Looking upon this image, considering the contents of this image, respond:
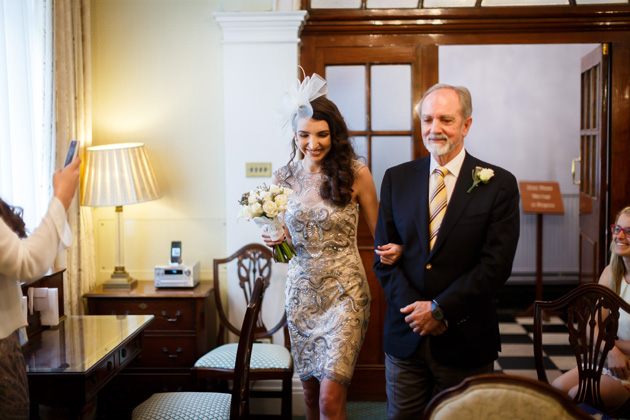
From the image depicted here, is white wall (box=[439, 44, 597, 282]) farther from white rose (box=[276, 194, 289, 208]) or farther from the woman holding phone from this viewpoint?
the woman holding phone

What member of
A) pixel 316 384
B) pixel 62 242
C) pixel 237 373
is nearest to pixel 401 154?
pixel 316 384

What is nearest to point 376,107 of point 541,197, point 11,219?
point 11,219

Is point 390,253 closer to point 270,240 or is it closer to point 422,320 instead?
point 422,320

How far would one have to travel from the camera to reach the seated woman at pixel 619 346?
2699 mm

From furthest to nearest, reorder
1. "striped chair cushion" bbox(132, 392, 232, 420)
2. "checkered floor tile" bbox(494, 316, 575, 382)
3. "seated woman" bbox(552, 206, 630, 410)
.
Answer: "checkered floor tile" bbox(494, 316, 575, 382) → "striped chair cushion" bbox(132, 392, 232, 420) → "seated woman" bbox(552, 206, 630, 410)

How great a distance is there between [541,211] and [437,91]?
15.7 ft

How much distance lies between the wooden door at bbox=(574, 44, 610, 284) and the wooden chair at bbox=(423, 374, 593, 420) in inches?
122

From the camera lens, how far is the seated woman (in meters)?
2.70

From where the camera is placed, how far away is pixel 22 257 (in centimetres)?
192

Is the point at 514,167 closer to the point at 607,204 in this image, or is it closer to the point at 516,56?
the point at 516,56

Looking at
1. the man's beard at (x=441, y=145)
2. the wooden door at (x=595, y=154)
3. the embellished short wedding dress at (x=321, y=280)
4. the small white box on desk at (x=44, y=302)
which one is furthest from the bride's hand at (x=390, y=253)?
the wooden door at (x=595, y=154)

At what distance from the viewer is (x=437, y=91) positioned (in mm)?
2441

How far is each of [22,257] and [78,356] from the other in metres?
0.84

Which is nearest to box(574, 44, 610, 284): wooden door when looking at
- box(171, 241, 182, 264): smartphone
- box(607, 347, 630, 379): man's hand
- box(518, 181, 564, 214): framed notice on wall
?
box(518, 181, 564, 214): framed notice on wall
